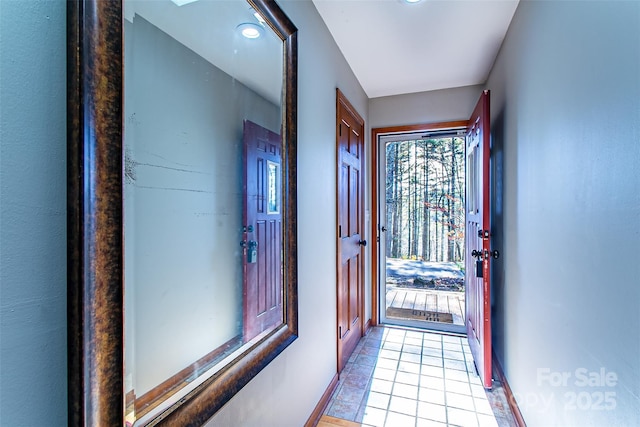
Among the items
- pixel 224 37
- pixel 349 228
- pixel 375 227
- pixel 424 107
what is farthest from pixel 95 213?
pixel 424 107

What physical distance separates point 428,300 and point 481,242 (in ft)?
5.48

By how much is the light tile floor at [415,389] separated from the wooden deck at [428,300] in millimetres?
629

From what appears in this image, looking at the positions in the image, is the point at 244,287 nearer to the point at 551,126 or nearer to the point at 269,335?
the point at 269,335

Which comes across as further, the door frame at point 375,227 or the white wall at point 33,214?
the door frame at point 375,227

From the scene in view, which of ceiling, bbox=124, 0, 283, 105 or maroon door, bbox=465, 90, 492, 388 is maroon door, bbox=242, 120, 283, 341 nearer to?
ceiling, bbox=124, 0, 283, 105

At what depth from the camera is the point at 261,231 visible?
127 cm

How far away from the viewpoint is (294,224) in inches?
58.9

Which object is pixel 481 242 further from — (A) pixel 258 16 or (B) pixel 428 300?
(A) pixel 258 16

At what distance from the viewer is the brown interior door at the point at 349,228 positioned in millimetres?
2342

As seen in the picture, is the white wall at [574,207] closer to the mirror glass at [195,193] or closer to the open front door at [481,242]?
the open front door at [481,242]

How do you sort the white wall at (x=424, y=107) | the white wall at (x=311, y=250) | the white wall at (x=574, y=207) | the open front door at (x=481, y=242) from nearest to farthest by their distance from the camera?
the white wall at (x=574, y=207) < the white wall at (x=311, y=250) < the open front door at (x=481, y=242) < the white wall at (x=424, y=107)

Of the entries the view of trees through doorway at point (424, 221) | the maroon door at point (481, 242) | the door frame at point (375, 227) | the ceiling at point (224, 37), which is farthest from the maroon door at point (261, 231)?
the view of trees through doorway at point (424, 221)

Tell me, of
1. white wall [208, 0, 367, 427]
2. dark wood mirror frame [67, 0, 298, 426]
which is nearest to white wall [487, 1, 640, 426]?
white wall [208, 0, 367, 427]

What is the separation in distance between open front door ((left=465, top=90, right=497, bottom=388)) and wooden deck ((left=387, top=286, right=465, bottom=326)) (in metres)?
0.88
